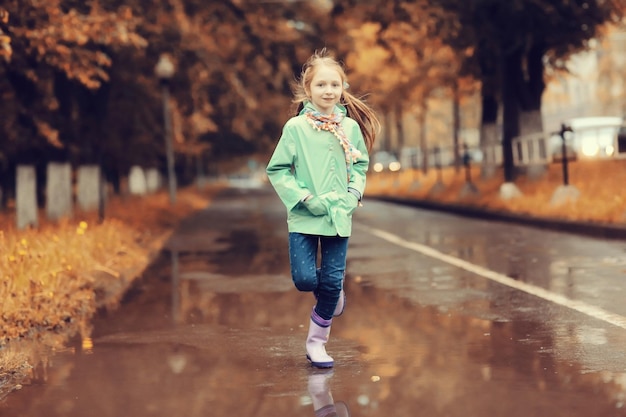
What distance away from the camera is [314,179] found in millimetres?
7348

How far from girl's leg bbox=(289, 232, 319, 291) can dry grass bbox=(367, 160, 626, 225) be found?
1186 cm

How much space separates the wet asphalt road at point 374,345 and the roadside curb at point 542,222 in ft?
7.92

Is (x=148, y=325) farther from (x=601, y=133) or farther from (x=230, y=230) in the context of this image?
(x=601, y=133)

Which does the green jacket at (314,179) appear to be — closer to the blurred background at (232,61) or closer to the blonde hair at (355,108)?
the blonde hair at (355,108)

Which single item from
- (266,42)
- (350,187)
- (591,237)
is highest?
(266,42)

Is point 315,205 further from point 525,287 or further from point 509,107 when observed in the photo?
point 509,107

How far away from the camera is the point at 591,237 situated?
59.1ft

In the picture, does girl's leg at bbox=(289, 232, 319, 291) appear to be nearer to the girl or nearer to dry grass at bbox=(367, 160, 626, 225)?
the girl

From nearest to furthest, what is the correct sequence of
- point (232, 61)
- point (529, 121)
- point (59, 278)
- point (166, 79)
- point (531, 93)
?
point (59, 278)
point (232, 61)
point (529, 121)
point (531, 93)
point (166, 79)

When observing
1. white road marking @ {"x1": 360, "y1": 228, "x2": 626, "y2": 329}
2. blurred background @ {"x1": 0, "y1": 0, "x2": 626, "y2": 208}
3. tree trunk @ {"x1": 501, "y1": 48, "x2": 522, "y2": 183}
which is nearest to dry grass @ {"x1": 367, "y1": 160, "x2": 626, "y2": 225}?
blurred background @ {"x1": 0, "y1": 0, "x2": 626, "y2": 208}

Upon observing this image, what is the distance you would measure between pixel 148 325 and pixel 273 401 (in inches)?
146

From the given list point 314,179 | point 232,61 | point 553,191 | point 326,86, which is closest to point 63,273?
point 314,179

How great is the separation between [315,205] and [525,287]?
490 cm

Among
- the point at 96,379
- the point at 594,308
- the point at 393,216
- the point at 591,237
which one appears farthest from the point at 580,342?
the point at 393,216
